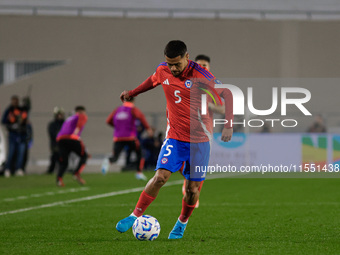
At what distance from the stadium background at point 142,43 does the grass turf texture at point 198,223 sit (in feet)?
46.5

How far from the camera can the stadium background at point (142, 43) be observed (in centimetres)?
2777

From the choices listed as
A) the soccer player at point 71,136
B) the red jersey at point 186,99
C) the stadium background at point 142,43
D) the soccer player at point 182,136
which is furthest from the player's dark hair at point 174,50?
the stadium background at point 142,43

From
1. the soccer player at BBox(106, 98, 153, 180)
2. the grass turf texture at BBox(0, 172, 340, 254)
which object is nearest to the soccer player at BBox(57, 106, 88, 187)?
the grass turf texture at BBox(0, 172, 340, 254)

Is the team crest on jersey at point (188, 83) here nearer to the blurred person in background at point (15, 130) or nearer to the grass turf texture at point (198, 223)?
the grass turf texture at point (198, 223)

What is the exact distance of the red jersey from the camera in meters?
6.79

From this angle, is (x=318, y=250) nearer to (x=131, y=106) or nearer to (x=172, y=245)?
(x=172, y=245)

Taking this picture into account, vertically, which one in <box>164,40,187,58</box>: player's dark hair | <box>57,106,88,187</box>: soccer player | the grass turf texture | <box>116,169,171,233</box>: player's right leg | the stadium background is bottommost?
the grass turf texture

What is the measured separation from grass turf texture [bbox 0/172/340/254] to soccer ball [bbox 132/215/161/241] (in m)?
0.12

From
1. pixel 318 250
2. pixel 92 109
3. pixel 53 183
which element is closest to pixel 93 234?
pixel 318 250

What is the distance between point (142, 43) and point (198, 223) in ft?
68.5

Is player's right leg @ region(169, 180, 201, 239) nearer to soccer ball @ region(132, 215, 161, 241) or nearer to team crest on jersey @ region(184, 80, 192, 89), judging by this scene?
soccer ball @ region(132, 215, 161, 241)

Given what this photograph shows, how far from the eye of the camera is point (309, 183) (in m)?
16.3

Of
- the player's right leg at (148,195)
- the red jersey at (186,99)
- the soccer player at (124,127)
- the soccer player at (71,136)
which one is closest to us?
the player's right leg at (148,195)

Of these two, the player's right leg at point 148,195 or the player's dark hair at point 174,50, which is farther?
the player's right leg at point 148,195
